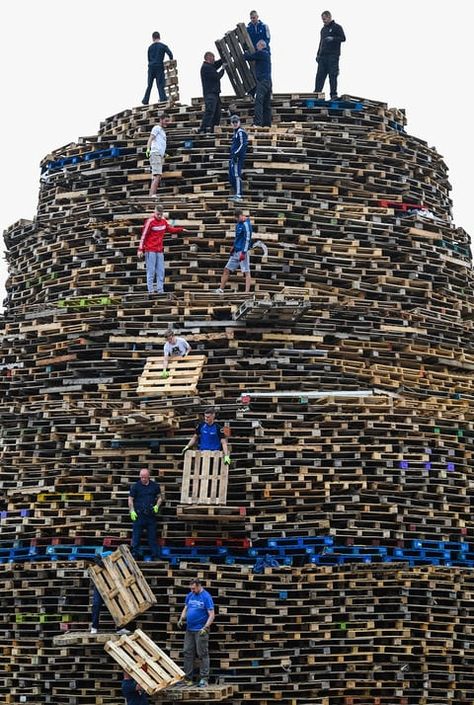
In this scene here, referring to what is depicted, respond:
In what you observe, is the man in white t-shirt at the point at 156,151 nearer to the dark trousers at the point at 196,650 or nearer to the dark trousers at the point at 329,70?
the dark trousers at the point at 329,70

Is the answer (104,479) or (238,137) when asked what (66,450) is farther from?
(238,137)

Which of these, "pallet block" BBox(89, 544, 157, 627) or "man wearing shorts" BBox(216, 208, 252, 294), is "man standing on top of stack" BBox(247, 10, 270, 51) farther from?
"pallet block" BBox(89, 544, 157, 627)

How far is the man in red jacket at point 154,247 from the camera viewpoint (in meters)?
37.4

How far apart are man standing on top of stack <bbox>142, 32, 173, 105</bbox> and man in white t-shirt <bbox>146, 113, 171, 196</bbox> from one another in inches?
179

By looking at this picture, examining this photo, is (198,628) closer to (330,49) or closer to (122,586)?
(122,586)

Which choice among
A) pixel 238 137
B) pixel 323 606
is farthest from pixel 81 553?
pixel 238 137

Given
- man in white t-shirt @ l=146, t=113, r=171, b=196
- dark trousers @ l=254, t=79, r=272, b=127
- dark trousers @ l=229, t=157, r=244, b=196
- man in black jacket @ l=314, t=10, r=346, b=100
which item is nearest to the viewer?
dark trousers @ l=229, t=157, r=244, b=196

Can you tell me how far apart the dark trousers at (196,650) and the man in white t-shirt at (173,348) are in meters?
6.93

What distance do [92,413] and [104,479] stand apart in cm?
177

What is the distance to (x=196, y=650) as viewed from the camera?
32.1 metres

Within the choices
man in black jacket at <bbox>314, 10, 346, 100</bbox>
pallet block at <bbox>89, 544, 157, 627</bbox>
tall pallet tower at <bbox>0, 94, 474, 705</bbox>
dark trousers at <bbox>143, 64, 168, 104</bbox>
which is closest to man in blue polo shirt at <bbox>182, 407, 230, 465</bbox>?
tall pallet tower at <bbox>0, 94, 474, 705</bbox>

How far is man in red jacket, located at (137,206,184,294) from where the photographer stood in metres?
37.4

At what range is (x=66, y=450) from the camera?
36.7 metres

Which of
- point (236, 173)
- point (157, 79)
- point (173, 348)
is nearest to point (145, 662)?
point (173, 348)
